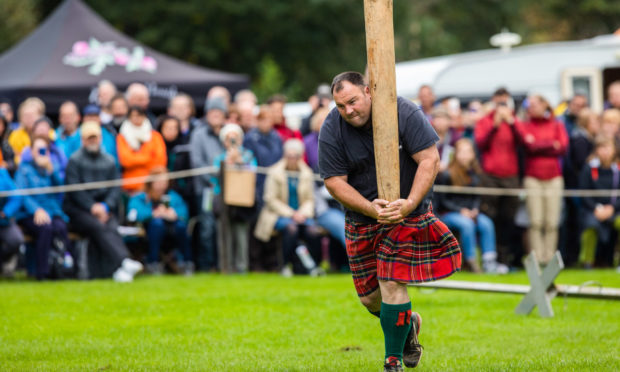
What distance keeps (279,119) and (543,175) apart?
9.93 feet

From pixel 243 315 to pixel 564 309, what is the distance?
2.48 meters

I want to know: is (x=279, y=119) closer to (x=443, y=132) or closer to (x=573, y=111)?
(x=443, y=132)

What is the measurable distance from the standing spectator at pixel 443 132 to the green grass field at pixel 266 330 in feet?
7.54

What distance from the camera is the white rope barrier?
9453mm

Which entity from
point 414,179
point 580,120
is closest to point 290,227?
point 580,120

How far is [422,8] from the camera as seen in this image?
35.6m

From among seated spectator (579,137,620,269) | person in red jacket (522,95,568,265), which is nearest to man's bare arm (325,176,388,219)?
person in red jacket (522,95,568,265)

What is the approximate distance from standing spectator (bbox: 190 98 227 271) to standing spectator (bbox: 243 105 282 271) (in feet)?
1.23

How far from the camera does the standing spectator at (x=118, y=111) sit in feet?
34.3

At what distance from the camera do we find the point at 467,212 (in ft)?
34.2

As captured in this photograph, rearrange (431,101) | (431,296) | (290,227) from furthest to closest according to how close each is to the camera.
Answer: (431,101) < (290,227) < (431,296)

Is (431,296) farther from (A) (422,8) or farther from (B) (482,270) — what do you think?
(A) (422,8)

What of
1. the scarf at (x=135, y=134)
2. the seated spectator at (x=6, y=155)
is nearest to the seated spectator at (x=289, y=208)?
the scarf at (x=135, y=134)

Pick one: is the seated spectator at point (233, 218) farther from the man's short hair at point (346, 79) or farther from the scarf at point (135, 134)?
the man's short hair at point (346, 79)
